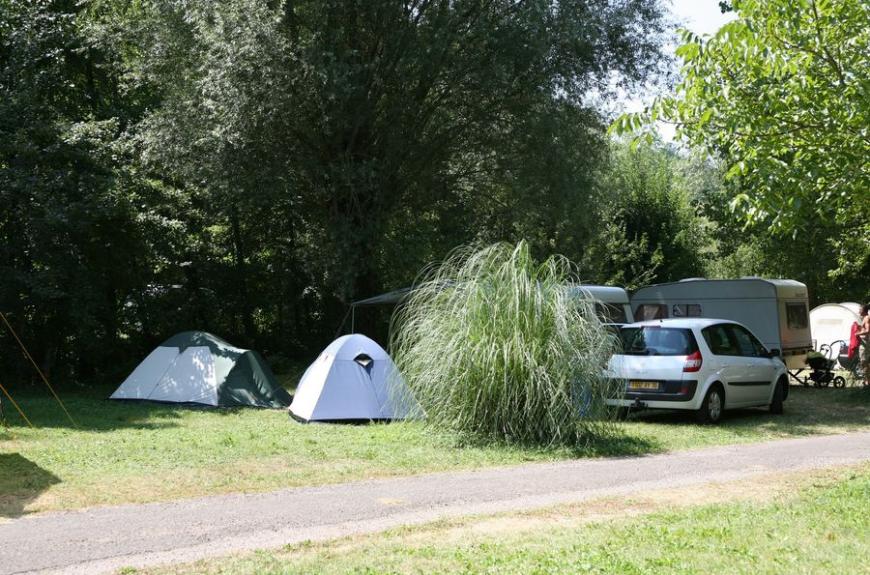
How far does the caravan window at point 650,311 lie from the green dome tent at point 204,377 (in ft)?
33.2

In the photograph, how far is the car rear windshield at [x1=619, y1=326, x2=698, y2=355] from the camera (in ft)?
43.6

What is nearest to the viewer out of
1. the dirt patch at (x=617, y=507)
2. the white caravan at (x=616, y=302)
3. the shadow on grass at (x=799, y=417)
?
the dirt patch at (x=617, y=507)

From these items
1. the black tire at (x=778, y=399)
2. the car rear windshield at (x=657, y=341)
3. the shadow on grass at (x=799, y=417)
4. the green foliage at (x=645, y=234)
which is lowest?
the shadow on grass at (x=799, y=417)

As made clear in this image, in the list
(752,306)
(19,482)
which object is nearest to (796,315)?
(752,306)

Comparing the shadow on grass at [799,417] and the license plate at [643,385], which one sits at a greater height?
the license plate at [643,385]

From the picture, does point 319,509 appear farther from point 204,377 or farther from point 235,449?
point 204,377

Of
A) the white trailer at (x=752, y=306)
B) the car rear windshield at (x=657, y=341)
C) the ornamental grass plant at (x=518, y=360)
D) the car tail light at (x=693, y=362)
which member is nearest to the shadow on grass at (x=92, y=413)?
the ornamental grass plant at (x=518, y=360)

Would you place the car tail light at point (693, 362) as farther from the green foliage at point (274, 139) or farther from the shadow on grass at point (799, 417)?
the green foliage at point (274, 139)

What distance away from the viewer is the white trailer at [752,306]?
2048 cm

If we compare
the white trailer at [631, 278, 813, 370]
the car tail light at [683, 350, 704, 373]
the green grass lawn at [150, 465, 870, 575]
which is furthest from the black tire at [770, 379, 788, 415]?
the green grass lawn at [150, 465, 870, 575]

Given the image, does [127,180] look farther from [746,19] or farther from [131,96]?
[746,19]

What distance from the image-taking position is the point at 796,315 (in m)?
21.2

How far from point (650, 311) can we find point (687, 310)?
991 mm

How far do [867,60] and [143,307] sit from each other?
17322 millimetres
